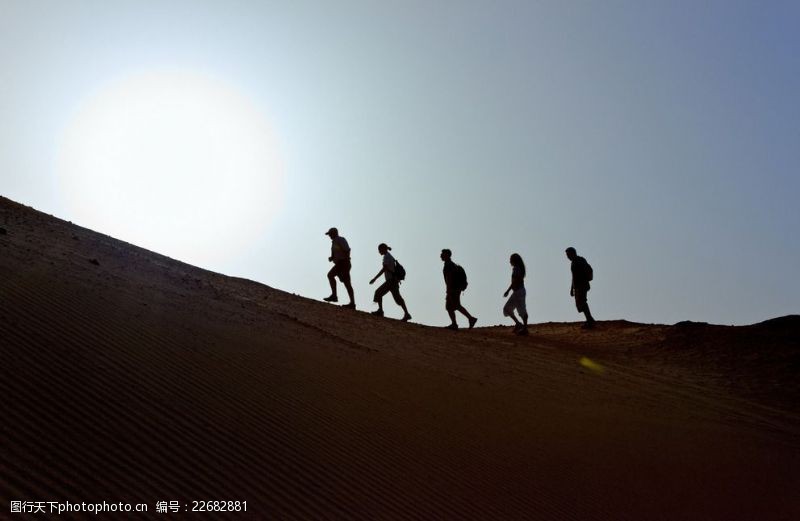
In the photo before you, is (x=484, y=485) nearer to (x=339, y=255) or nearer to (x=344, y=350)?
(x=344, y=350)

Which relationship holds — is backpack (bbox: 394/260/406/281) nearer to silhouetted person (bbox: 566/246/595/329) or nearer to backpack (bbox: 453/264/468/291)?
backpack (bbox: 453/264/468/291)

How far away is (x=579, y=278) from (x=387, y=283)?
17.1 ft

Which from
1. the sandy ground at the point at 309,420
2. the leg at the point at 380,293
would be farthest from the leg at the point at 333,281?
the sandy ground at the point at 309,420

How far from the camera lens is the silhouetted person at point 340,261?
17336 millimetres

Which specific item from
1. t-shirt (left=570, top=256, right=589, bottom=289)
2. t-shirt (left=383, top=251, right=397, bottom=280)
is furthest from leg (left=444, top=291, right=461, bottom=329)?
t-shirt (left=570, top=256, right=589, bottom=289)

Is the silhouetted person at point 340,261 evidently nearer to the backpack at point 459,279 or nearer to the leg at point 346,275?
the leg at point 346,275

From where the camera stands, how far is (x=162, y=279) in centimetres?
1191

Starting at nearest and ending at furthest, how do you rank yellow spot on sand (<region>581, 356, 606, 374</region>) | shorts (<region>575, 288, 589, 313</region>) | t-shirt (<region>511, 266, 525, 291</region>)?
yellow spot on sand (<region>581, 356, 606, 374</region>) → t-shirt (<region>511, 266, 525, 291</region>) → shorts (<region>575, 288, 589, 313</region>)

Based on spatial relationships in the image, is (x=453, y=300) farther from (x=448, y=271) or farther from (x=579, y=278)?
(x=579, y=278)

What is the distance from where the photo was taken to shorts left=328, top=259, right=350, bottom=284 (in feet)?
57.0

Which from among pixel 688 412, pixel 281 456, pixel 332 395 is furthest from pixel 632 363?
pixel 281 456

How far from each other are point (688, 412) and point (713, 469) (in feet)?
11.2

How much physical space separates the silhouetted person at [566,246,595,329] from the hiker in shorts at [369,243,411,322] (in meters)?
4.68

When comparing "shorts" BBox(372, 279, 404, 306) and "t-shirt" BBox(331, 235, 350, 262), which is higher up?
"t-shirt" BBox(331, 235, 350, 262)
